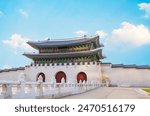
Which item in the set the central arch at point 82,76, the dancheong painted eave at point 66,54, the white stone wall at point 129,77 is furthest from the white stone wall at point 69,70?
the white stone wall at point 129,77

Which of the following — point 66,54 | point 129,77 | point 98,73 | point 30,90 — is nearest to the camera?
point 30,90

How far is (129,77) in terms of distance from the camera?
36.8m

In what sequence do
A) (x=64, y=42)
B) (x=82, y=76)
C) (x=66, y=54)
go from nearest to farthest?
1. (x=82, y=76)
2. (x=66, y=54)
3. (x=64, y=42)

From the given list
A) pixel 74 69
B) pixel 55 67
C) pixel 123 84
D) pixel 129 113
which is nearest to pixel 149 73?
pixel 123 84

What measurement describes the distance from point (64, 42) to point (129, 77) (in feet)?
39.5

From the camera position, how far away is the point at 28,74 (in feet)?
139

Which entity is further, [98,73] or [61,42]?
[61,42]

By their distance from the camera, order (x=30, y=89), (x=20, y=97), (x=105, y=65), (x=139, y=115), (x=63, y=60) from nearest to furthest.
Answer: (x=139, y=115), (x=20, y=97), (x=30, y=89), (x=105, y=65), (x=63, y=60)

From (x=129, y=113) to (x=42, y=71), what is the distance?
35.7 m

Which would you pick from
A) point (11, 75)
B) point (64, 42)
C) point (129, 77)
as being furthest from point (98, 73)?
point (11, 75)

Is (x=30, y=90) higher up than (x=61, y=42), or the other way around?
(x=61, y=42)

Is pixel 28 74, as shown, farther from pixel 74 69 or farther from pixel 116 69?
pixel 116 69

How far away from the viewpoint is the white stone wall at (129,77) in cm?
3609

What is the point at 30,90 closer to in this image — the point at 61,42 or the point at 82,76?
the point at 82,76
